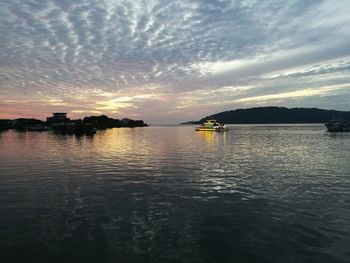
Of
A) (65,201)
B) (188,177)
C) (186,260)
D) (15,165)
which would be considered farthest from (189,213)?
(15,165)

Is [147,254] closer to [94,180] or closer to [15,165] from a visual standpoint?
[94,180]

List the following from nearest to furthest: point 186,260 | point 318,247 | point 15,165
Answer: point 186,260 < point 318,247 < point 15,165

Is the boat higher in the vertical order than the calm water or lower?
higher

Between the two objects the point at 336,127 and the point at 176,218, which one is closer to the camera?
the point at 176,218

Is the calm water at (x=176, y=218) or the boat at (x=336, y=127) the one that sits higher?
the boat at (x=336, y=127)

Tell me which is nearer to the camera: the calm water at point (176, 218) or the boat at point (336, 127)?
the calm water at point (176, 218)

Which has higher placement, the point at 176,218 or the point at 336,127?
the point at 336,127

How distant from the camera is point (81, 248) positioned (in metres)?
13.7

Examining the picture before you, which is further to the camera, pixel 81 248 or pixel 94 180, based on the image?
pixel 94 180

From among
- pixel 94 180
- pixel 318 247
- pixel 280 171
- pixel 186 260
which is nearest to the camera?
pixel 186 260

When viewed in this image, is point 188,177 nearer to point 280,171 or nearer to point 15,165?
point 280,171

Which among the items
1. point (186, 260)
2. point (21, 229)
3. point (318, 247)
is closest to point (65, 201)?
point (21, 229)

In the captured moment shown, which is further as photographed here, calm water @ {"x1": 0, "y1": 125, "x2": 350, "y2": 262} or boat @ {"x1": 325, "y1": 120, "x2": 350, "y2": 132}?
boat @ {"x1": 325, "y1": 120, "x2": 350, "y2": 132}

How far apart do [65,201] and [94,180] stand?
338 inches
